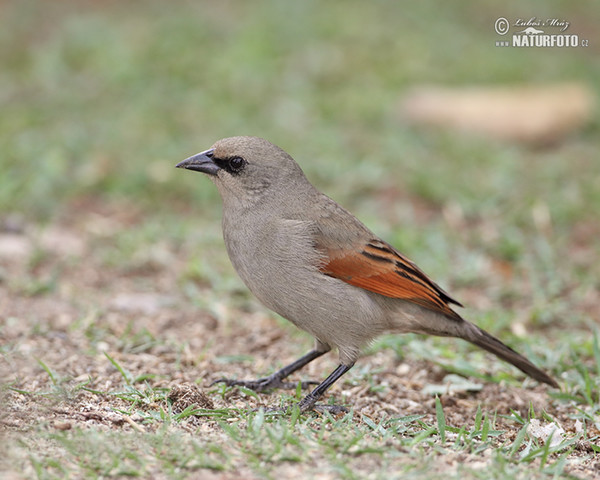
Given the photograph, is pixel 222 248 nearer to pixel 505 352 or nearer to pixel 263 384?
pixel 263 384

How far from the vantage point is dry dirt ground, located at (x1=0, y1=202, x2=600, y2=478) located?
4.25m

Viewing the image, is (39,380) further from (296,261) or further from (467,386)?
(467,386)

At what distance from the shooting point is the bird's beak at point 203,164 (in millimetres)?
5164

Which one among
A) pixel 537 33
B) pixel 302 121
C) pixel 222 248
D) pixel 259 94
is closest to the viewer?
pixel 222 248

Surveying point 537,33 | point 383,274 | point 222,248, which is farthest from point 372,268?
point 537,33

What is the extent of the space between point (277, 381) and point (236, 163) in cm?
141

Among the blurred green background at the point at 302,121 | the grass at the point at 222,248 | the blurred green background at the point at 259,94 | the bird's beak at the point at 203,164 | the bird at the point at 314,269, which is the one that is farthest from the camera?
the blurred green background at the point at 259,94

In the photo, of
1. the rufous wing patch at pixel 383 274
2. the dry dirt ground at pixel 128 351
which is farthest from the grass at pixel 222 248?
the rufous wing patch at pixel 383 274

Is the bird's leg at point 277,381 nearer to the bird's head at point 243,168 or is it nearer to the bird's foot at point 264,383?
the bird's foot at point 264,383

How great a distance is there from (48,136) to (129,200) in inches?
68.3

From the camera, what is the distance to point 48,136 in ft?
31.3

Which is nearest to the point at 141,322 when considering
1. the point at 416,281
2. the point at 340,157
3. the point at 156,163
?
the point at 416,281

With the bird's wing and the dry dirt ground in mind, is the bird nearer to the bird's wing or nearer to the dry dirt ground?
the bird's wing

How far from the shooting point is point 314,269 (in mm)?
4891
